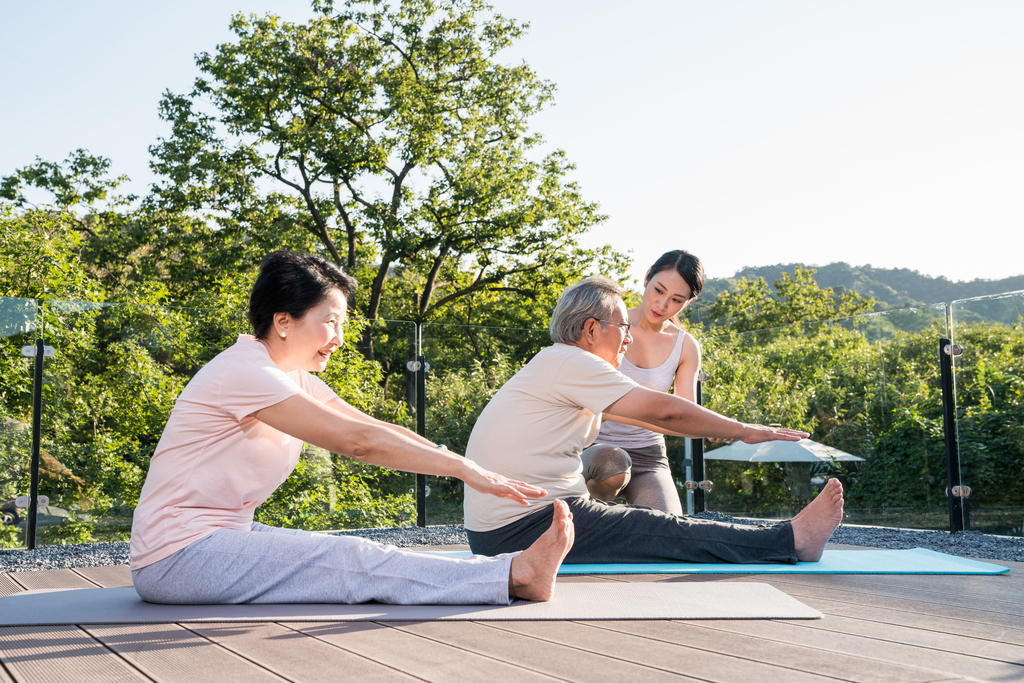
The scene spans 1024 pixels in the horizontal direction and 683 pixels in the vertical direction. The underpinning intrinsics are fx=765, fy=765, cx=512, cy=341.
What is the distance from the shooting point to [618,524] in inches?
105

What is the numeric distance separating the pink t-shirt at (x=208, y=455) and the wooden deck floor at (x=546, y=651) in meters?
0.27

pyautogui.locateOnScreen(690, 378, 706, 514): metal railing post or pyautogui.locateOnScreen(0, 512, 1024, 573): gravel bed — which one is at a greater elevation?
pyautogui.locateOnScreen(690, 378, 706, 514): metal railing post

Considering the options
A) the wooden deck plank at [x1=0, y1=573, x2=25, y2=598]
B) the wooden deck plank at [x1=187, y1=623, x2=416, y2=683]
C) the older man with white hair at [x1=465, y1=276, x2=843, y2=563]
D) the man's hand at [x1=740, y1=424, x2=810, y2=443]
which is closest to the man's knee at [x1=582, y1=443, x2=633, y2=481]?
the older man with white hair at [x1=465, y1=276, x2=843, y2=563]

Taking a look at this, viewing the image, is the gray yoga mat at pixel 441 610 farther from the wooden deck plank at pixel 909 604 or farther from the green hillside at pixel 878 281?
the green hillside at pixel 878 281

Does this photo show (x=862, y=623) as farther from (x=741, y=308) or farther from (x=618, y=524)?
(x=741, y=308)

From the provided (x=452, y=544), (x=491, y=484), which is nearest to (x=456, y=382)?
(x=452, y=544)

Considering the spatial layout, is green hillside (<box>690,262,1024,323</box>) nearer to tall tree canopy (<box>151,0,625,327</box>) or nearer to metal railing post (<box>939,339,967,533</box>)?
tall tree canopy (<box>151,0,625,327</box>)

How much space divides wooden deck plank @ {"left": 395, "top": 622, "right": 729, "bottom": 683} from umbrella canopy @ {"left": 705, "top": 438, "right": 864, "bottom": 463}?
12.0 ft

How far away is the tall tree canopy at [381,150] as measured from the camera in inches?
599

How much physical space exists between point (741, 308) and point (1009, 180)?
45.0ft

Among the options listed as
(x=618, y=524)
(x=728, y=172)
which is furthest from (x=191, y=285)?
(x=618, y=524)

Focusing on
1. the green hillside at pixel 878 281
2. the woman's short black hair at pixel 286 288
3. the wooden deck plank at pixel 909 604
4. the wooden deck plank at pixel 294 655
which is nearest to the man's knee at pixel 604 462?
the wooden deck plank at pixel 909 604

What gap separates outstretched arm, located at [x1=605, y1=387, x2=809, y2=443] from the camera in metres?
2.46

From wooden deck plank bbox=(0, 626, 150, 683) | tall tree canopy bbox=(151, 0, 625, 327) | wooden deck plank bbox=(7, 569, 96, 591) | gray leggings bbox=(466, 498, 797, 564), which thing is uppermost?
tall tree canopy bbox=(151, 0, 625, 327)
